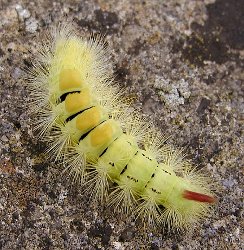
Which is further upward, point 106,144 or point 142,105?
point 142,105

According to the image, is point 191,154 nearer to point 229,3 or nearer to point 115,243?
point 115,243

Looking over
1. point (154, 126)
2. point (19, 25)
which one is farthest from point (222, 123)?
point (19, 25)

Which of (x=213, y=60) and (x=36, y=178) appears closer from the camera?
(x=36, y=178)

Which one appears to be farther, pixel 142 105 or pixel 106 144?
pixel 142 105

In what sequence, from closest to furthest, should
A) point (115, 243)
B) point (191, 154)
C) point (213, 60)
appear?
1. point (115, 243)
2. point (191, 154)
3. point (213, 60)
